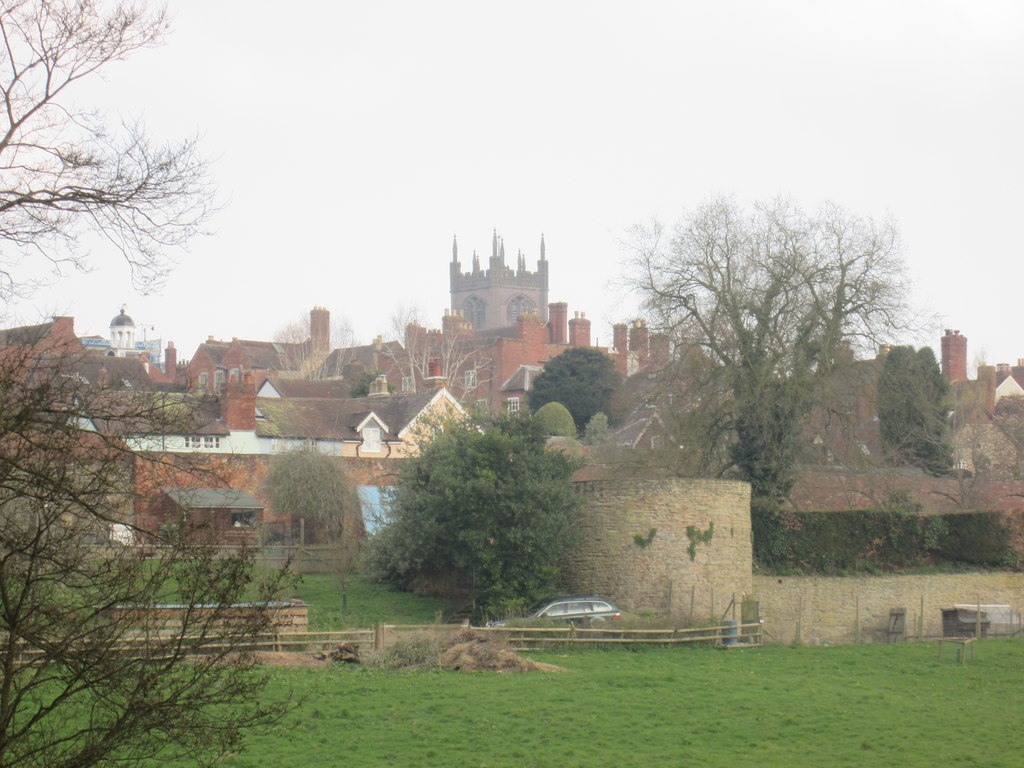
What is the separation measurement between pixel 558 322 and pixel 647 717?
67.8 meters

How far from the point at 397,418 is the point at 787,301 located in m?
22.7

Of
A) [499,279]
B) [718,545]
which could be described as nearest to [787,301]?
[718,545]

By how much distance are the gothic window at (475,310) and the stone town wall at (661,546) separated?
5553 inches

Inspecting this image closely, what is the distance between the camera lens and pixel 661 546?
2906cm

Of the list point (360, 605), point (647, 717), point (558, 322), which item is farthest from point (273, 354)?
point (647, 717)

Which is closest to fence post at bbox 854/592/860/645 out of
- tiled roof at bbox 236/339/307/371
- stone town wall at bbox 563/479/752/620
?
stone town wall at bbox 563/479/752/620

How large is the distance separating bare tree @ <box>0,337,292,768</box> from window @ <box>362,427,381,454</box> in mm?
40898

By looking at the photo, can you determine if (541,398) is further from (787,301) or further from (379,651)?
(379,651)

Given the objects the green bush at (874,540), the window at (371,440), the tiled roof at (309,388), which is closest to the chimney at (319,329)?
the tiled roof at (309,388)

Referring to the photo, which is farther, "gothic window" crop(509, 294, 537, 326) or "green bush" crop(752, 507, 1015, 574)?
"gothic window" crop(509, 294, 537, 326)

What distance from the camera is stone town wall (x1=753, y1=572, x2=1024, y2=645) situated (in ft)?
107

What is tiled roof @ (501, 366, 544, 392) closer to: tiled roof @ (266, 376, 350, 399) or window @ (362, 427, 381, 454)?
tiled roof @ (266, 376, 350, 399)

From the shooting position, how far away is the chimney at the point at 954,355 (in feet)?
208

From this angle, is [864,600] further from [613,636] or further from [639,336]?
[613,636]
